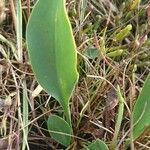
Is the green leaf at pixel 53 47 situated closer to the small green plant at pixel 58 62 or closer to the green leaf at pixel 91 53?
the small green plant at pixel 58 62

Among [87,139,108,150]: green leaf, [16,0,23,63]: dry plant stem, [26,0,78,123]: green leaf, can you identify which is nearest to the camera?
[26,0,78,123]: green leaf

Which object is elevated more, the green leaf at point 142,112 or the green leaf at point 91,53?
Result: the green leaf at point 91,53

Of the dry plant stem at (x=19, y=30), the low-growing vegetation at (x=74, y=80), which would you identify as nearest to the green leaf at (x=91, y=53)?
the low-growing vegetation at (x=74, y=80)

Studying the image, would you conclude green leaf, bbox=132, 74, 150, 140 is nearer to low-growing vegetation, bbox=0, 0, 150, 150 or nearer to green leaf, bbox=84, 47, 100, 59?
low-growing vegetation, bbox=0, 0, 150, 150

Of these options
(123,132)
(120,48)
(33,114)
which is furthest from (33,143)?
(120,48)

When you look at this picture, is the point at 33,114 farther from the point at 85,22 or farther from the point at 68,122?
the point at 85,22

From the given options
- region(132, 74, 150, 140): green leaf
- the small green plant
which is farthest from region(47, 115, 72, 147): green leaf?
region(132, 74, 150, 140): green leaf
